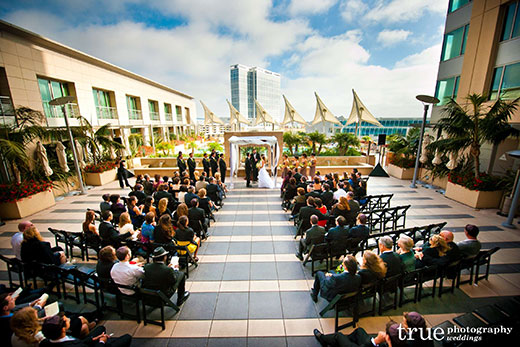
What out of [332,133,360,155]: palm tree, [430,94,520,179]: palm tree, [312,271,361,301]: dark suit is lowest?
[312,271,361,301]: dark suit

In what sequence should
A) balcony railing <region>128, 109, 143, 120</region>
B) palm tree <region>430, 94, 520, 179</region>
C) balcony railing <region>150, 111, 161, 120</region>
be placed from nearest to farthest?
palm tree <region>430, 94, 520, 179</region>, balcony railing <region>128, 109, 143, 120</region>, balcony railing <region>150, 111, 161, 120</region>

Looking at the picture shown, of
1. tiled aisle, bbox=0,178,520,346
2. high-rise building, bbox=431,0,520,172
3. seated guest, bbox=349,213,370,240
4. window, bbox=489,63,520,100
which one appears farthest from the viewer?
high-rise building, bbox=431,0,520,172

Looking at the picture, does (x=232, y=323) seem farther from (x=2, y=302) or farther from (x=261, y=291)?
(x=2, y=302)

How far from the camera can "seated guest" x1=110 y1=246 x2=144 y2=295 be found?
3.56 meters

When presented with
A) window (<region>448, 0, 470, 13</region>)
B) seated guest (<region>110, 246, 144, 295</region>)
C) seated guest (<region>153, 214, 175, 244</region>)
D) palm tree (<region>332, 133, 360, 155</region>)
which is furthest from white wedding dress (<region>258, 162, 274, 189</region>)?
window (<region>448, 0, 470, 13</region>)

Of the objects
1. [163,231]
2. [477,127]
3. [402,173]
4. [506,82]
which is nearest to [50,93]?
[163,231]

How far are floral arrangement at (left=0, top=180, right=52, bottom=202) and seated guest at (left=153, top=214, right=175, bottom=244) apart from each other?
25.7 ft

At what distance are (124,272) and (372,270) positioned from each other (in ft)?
13.5

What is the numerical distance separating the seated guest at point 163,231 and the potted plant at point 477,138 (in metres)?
11.5

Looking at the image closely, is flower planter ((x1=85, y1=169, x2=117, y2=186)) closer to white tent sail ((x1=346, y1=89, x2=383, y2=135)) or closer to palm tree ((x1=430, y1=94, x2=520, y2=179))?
palm tree ((x1=430, y1=94, x2=520, y2=179))

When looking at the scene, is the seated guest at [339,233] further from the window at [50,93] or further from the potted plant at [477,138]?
the window at [50,93]

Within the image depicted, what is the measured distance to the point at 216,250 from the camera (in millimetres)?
6008

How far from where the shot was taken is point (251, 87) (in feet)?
374

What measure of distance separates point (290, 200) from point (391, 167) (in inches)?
398
